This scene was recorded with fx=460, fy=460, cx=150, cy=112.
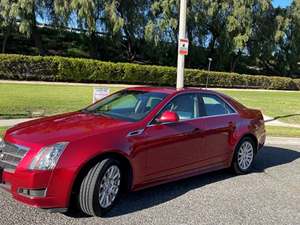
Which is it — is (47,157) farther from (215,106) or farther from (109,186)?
(215,106)

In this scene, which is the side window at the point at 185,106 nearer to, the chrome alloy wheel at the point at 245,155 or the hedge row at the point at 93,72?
the chrome alloy wheel at the point at 245,155

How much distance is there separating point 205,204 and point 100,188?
1.54 meters

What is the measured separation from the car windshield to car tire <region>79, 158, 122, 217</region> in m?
0.89

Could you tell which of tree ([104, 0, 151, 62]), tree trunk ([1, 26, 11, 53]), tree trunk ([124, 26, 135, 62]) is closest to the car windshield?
tree ([104, 0, 151, 62])

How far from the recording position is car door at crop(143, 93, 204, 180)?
596cm

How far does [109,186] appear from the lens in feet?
17.7

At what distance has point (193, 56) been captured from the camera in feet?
148

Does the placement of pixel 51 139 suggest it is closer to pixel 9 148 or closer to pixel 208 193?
pixel 9 148

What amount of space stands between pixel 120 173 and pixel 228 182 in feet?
7.67

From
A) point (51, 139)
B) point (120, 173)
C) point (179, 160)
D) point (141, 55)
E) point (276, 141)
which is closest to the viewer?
point (51, 139)

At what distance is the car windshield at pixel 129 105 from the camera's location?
6.24 m

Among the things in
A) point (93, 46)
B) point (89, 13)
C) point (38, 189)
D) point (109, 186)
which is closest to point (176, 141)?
point (109, 186)

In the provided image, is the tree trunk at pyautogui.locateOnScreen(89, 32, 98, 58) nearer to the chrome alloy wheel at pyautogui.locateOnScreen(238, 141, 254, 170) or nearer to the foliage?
the foliage

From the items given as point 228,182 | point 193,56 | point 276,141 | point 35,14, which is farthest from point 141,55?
point 228,182
